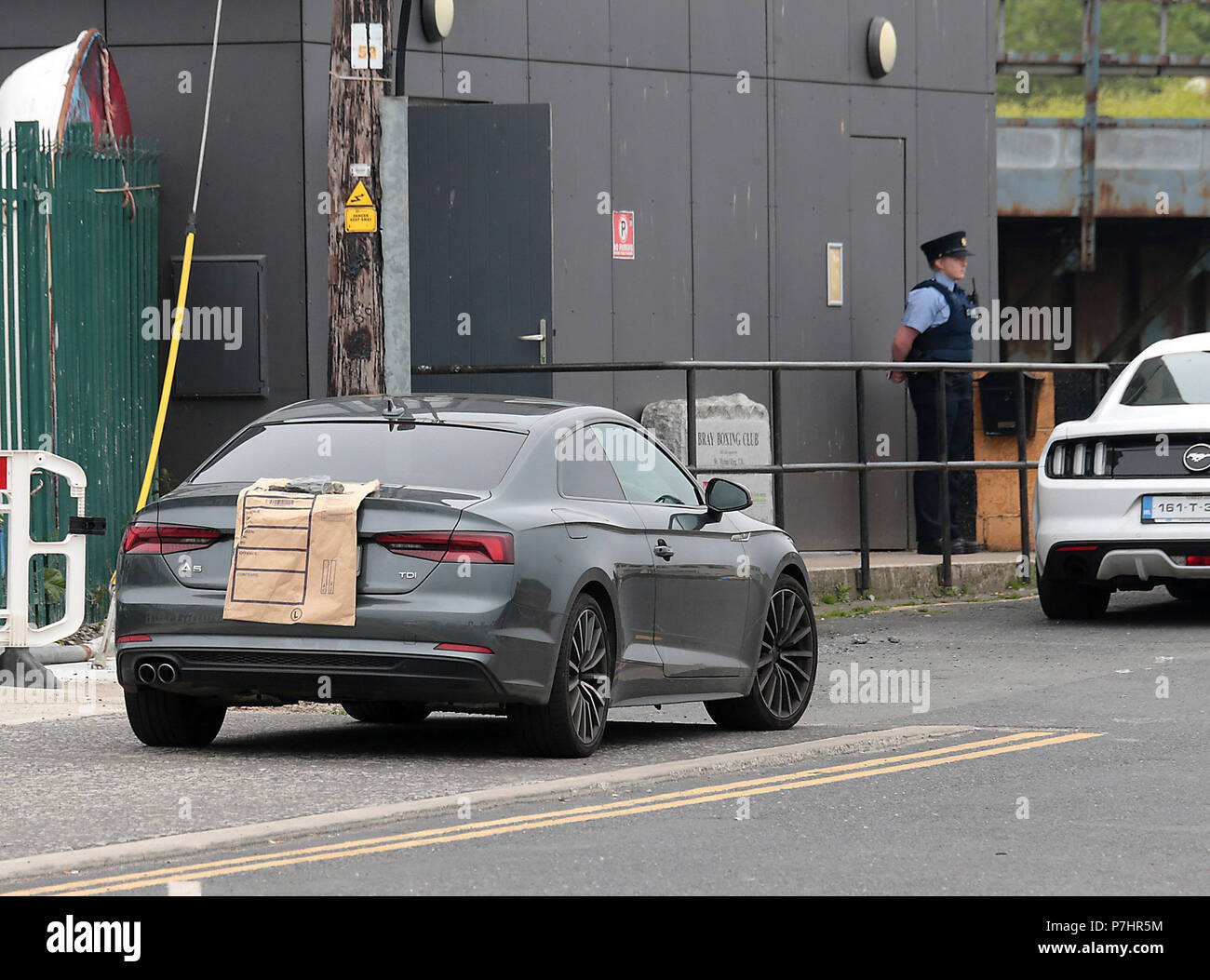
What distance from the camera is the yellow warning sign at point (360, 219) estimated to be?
40.2 ft

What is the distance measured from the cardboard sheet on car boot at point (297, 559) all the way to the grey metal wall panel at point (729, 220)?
9.94 metres

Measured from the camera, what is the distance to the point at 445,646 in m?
8.28

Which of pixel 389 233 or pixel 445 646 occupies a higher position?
pixel 389 233

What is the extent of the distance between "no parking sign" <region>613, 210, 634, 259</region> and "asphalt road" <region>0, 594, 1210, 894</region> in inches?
268

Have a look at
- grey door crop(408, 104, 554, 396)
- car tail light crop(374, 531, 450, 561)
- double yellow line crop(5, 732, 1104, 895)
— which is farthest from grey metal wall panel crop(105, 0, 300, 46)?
double yellow line crop(5, 732, 1104, 895)

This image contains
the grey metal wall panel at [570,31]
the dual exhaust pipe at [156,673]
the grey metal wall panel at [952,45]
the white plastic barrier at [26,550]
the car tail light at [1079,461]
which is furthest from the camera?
the grey metal wall panel at [952,45]

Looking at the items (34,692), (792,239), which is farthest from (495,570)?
(792,239)

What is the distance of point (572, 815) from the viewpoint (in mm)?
7383

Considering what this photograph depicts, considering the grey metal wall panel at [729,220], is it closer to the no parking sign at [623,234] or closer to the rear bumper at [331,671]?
the no parking sign at [623,234]

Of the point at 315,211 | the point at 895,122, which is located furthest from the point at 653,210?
the point at 315,211

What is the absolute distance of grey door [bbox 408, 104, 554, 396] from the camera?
1584 centimetres

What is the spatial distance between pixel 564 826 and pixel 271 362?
920cm

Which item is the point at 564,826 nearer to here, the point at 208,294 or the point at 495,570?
the point at 495,570

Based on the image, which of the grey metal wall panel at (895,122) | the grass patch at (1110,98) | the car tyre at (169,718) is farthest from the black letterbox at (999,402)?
the grass patch at (1110,98)
